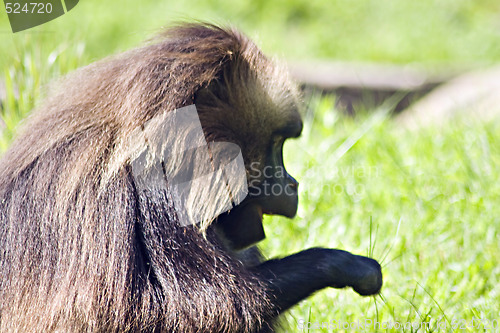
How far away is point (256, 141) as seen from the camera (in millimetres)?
2812

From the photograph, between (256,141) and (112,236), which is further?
(256,141)

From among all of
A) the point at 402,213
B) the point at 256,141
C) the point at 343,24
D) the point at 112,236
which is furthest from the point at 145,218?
the point at 343,24

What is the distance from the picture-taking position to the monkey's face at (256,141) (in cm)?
275

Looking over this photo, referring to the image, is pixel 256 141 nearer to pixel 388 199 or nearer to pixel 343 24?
pixel 388 199

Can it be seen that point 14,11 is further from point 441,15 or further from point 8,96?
point 441,15

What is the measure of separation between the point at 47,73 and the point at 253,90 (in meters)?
2.34

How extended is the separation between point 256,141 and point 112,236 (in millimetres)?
767

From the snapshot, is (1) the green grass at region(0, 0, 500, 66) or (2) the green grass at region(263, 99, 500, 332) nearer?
(2) the green grass at region(263, 99, 500, 332)

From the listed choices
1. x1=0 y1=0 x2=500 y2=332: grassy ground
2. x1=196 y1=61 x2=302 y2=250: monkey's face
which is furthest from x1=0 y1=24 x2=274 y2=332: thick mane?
x1=0 y1=0 x2=500 y2=332: grassy ground

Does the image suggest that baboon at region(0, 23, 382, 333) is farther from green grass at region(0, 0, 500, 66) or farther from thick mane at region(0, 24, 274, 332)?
green grass at region(0, 0, 500, 66)

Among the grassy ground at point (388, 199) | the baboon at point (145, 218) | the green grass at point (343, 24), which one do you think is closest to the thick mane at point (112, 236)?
the baboon at point (145, 218)

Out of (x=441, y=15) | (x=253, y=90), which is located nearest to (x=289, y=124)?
(x=253, y=90)

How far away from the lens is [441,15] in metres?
9.30

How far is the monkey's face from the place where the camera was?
2.75 metres
